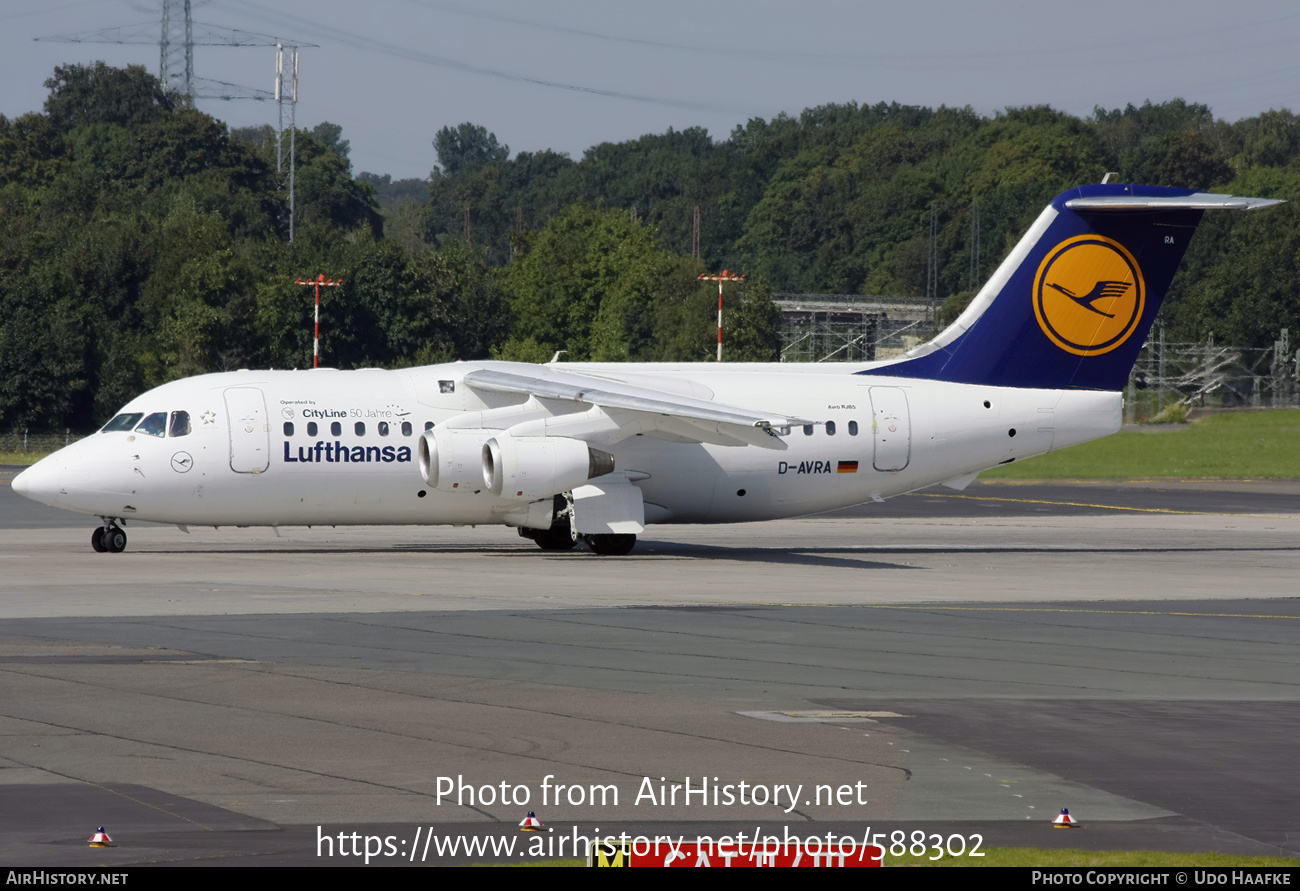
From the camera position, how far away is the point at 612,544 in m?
31.3

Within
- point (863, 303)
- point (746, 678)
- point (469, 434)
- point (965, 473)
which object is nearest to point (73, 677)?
point (746, 678)

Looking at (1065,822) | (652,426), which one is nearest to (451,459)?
(652,426)

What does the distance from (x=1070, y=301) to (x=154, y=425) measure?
18203mm

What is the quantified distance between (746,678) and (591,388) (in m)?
13.6

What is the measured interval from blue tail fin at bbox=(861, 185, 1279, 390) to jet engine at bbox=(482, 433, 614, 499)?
23.3 feet

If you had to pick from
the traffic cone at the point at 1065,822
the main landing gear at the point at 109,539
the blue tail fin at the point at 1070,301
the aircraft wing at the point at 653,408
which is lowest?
the main landing gear at the point at 109,539

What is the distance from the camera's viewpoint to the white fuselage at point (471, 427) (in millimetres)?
29328

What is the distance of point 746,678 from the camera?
53.6 feet

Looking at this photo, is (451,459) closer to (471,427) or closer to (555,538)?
(471,427)

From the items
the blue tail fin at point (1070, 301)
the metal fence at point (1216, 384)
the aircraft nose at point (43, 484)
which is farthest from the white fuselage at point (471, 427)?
the metal fence at point (1216, 384)

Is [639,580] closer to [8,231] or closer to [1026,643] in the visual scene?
[1026,643]

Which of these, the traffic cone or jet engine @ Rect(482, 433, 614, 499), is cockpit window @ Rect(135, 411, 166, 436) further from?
the traffic cone

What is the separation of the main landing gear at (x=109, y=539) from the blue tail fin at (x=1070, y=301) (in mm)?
15167

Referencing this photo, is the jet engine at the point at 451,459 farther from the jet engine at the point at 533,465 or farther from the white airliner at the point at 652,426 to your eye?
the jet engine at the point at 533,465
